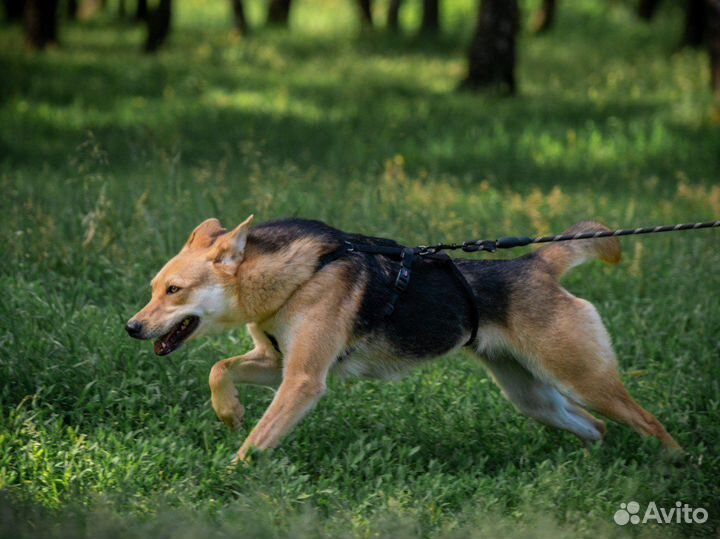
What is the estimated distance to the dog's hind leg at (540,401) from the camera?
6504 millimetres

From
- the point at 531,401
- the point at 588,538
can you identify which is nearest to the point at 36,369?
the point at 531,401

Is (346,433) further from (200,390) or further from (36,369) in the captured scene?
(36,369)

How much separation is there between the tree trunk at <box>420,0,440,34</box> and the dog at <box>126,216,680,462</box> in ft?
69.3

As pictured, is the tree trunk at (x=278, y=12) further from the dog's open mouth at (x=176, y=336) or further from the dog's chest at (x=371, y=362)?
the dog's open mouth at (x=176, y=336)

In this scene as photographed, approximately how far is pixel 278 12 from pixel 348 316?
81.9 feet

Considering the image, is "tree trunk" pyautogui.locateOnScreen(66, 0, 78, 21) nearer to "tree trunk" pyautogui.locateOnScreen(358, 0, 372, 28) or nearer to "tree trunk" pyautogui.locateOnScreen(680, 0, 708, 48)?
"tree trunk" pyautogui.locateOnScreen(358, 0, 372, 28)

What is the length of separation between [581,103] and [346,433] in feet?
43.5

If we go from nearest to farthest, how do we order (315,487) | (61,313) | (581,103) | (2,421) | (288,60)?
1. (315,487)
2. (2,421)
3. (61,313)
4. (581,103)
5. (288,60)

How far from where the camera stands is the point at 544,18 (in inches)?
1144

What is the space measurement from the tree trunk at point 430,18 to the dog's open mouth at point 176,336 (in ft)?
71.4

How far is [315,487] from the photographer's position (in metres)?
5.55

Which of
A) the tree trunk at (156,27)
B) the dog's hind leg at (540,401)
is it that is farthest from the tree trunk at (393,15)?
the dog's hind leg at (540,401)

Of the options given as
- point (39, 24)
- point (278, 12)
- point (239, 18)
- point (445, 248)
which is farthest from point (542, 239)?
point (278, 12)

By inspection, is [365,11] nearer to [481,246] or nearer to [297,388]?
[481,246]
